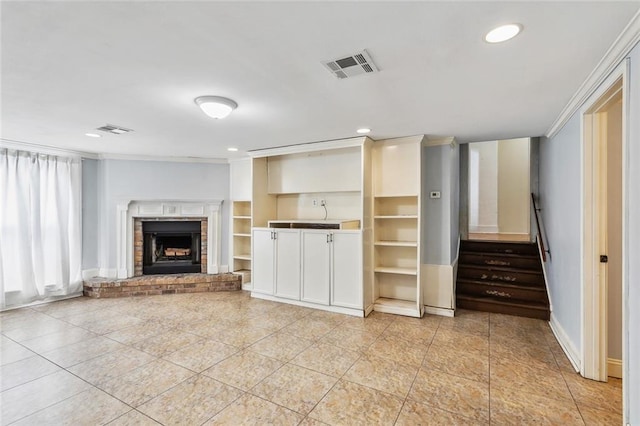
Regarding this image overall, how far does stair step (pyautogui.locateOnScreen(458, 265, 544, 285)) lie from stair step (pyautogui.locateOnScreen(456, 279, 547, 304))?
0.14 m

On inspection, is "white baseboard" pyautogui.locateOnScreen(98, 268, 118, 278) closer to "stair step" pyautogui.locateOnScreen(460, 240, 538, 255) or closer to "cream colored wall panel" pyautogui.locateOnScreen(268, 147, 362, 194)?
"cream colored wall panel" pyautogui.locateOnScreen(268, 147, 362, 194)

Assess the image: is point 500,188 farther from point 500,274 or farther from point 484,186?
point 500,274

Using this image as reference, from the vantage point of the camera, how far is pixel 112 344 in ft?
10.4

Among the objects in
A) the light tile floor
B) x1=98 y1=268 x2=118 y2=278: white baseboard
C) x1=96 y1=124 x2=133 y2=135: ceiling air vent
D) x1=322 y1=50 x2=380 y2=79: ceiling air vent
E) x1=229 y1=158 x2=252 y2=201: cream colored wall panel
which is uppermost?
x1=96 y1=124 x2=133 y2=135: ceiling air vent

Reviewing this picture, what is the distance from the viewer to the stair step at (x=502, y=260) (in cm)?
463

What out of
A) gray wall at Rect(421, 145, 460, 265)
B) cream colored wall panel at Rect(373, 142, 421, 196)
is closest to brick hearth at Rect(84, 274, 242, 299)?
cream colored wall panel at Rect(373, 142, 421, 196)

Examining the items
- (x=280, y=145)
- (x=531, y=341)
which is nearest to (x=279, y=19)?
(x=280, y=145)

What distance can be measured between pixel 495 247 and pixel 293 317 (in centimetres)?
359

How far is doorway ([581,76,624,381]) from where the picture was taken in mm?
2473

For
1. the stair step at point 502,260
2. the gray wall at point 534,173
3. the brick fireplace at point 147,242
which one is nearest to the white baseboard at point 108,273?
the brick fireplace at point 147,242

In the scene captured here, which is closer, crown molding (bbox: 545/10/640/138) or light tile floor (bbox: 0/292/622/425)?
crown molding (bbox: 545/10/640/138)

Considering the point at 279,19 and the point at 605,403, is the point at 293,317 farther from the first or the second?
the point at 279,19

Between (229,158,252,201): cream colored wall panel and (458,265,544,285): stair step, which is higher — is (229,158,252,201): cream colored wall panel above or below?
above

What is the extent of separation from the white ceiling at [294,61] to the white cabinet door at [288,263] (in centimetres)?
175
